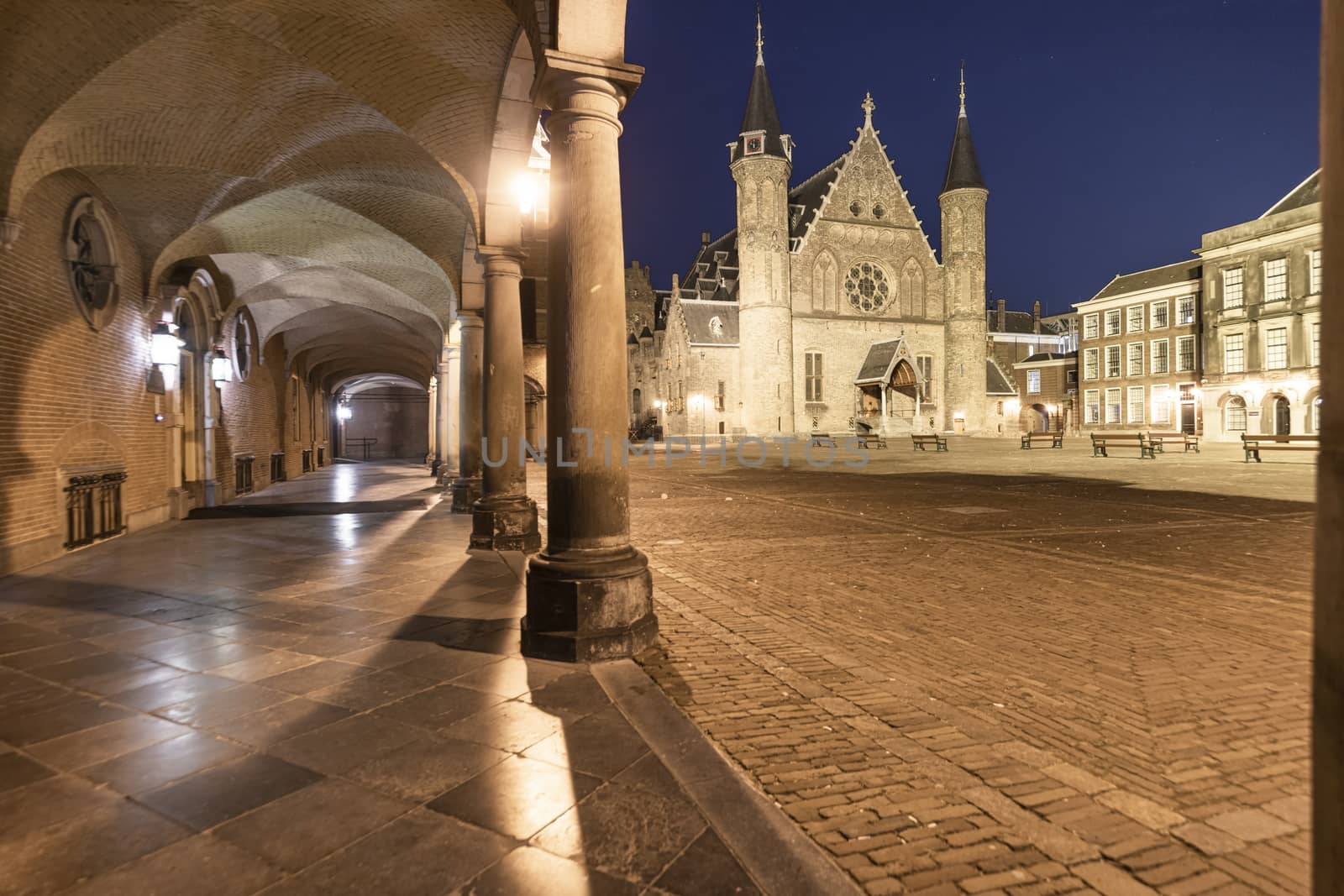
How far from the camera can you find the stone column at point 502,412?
291 inches

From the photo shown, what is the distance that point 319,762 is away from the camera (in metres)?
2.67

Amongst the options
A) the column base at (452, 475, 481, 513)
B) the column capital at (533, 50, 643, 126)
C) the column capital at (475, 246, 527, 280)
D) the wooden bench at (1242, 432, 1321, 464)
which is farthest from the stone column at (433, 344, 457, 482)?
the wooden bench at (1242, 432, 1321, 464)

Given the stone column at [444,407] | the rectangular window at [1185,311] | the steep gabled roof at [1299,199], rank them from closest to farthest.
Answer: the stone column at [444,407], the steep gabled roof at [1299,199], the rectangular window at [1185,311]

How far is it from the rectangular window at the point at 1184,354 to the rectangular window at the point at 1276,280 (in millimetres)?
5335

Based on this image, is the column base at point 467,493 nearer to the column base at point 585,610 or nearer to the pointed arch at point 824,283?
the column base at point 585,610

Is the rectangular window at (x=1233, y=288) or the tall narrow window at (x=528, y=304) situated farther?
the rectangular window at (x=1233, y=288)

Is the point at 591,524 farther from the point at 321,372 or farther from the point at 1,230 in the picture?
the point at 321,372

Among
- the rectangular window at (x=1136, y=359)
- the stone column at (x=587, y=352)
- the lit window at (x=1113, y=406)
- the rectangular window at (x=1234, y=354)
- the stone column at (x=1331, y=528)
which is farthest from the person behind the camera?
the lit window at (x=1113, y=406)

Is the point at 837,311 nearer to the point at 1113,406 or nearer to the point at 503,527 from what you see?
the point at 1113,406

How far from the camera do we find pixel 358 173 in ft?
29.7

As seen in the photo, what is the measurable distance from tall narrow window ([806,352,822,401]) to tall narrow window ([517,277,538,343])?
87.7 feet

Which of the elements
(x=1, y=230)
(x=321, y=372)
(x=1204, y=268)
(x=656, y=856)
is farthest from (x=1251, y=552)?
(x=1204, y=268)

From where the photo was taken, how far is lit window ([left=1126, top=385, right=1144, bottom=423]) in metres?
42.4

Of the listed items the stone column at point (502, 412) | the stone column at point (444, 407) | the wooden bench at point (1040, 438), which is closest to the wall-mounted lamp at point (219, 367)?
the stone column at point (444, 407)
